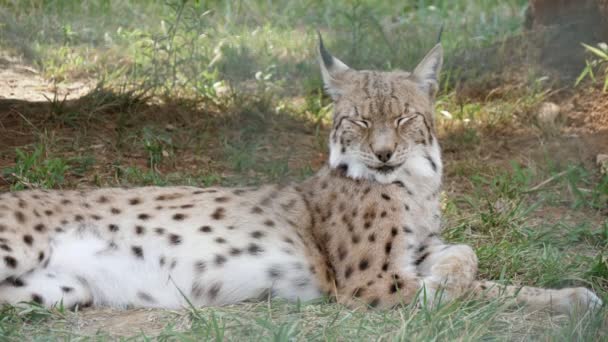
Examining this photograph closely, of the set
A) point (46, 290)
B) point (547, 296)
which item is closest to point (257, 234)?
point (46, 290)

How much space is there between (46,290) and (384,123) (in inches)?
79.9

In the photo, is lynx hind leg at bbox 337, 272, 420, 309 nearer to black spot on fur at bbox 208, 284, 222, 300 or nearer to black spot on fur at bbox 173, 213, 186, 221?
black spot on fur at bbox 208, 284, 222, 300

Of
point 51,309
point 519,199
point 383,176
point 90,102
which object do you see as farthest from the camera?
point 90,102

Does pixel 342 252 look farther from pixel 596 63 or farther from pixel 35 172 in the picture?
pixel 596 63

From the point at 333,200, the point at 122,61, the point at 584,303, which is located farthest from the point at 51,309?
the point at 122,61

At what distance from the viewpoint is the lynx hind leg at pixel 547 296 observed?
503 cm

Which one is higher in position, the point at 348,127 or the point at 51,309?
the point at 348,127

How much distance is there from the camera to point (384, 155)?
5.34m

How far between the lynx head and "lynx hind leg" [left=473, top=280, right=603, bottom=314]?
0.79m

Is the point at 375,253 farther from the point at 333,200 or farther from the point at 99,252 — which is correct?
the point at 99,252

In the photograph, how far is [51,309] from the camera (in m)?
4.97

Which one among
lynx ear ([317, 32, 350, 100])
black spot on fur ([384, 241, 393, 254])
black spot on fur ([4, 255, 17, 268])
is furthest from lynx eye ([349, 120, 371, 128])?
black spot on fur ([4, 255, 17, 268])

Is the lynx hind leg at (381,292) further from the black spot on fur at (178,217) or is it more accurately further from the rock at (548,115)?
the rock at (548,115)

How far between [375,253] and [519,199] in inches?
80.8
